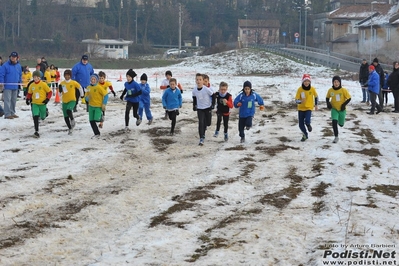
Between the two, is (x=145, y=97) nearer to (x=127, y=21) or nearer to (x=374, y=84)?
(x=374, y=84)

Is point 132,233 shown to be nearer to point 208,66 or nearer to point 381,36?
point 208,66

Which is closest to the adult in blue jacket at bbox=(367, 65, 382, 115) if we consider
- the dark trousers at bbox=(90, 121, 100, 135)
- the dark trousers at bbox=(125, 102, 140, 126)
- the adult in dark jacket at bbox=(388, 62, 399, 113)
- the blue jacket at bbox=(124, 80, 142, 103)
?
the adult in dark jacket at bbox=(388, 62, 399, 113)

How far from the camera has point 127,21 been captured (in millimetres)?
110438

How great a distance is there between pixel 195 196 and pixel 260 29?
105 meters

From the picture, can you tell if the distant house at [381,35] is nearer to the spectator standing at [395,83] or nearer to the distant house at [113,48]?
the distant house at [113,48]

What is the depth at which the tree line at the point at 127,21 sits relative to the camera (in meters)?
95.6

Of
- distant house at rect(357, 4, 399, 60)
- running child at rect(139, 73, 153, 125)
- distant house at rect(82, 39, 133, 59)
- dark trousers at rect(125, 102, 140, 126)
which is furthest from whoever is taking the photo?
distant house at rect(82, 39, 133, 59)

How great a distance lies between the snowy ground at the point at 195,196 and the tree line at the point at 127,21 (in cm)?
7733

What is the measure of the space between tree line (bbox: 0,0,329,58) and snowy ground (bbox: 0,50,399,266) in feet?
254

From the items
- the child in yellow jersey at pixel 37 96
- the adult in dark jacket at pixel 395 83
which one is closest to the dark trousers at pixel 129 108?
the child in yellow jersey at pixel 37 96

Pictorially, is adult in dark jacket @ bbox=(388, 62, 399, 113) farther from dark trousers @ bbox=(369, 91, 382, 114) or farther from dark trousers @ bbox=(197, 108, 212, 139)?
dark trousers @ bbox=(197, 108, 212, 139)

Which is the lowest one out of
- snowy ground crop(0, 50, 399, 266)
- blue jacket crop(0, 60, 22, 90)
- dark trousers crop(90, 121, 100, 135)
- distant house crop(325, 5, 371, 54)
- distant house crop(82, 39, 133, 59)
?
snowy ground crop(0, 50, 399, 266)

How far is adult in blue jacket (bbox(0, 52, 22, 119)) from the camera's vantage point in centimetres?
1920

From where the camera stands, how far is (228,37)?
115 metres
